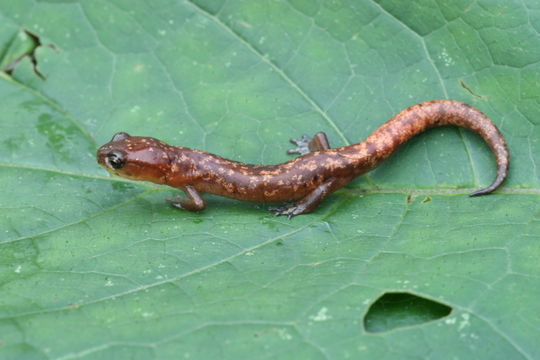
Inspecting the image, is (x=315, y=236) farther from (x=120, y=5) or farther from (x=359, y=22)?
(x=120, y=5)

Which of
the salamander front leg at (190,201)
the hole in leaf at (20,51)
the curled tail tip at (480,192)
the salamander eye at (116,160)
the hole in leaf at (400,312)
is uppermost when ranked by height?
the curled tail tip at (480,192)

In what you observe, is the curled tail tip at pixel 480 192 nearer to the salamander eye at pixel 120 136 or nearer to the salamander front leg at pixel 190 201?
the salamander front leg at pixel 190 201

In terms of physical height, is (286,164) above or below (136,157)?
above

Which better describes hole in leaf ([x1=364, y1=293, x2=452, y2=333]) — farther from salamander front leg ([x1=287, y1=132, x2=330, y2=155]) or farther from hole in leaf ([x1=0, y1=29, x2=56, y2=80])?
hole in leaf ([x1=0, y1=29, x2=56, y2=80])

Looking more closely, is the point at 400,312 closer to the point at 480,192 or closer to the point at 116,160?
the point at 480,192

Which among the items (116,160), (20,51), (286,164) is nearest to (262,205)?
(286,164)

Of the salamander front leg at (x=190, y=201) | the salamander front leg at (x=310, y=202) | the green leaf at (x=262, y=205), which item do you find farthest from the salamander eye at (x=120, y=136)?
the salamander front leg at (x=310, y=202)
